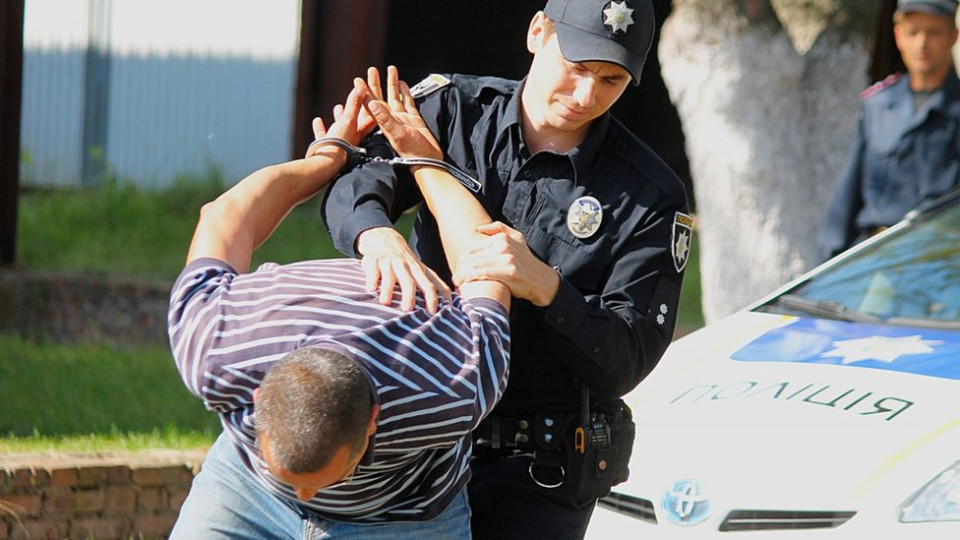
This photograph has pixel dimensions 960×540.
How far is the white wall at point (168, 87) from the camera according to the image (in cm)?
949

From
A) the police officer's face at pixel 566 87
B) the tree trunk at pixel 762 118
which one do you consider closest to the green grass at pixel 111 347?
the tree trunk at pixel 762 118

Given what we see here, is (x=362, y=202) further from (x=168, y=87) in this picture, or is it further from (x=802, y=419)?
(x=168, y=87)

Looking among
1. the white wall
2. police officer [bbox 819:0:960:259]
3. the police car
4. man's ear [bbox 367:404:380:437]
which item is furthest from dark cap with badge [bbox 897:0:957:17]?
the white wall

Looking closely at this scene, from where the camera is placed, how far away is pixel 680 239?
2650 mm

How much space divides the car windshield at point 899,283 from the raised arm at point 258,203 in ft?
6.12

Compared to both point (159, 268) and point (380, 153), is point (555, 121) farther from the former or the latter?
point (159, 268)

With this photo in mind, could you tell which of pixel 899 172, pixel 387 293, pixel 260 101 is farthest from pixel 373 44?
pixel 387 293

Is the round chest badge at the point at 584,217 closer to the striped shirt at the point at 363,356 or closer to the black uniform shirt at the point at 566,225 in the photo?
the black uniform shirt at the point at 566,225

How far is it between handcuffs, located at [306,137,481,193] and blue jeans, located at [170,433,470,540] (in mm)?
625

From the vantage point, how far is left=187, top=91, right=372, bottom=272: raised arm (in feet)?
7.70

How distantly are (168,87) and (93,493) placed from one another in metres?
5.86

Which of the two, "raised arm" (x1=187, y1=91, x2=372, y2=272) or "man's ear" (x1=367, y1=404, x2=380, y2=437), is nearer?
"man's ear" (x1=367, y1=404, x2=380, y2=437)

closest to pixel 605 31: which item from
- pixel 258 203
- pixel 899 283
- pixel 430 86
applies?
pixel 430 86

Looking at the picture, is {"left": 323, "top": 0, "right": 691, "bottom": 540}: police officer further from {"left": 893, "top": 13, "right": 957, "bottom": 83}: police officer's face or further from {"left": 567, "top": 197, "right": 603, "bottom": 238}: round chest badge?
{"left": 893, "top": 13, "right": 957, "bottom": 83}: police officer's face
